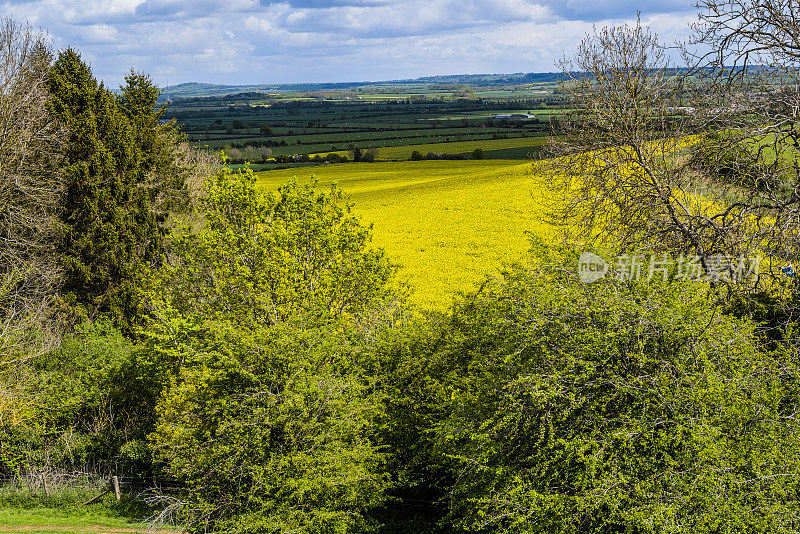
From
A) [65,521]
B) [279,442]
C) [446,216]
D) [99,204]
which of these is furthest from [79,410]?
[446,216]

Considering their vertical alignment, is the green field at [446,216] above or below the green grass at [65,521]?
above

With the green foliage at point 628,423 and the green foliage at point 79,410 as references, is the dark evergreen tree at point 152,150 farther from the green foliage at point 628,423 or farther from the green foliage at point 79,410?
the green foliage at point 628,423

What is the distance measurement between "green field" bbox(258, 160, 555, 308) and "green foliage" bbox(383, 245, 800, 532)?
10.4 metres

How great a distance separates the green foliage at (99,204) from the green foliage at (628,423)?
71.2 feet

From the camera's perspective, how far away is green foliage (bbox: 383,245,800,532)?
32.2 feet

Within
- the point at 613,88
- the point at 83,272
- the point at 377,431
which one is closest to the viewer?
the point at 377,431

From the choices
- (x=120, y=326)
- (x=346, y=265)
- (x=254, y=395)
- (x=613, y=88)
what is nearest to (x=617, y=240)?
(x=613, y=88)

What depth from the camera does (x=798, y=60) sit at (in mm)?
10117

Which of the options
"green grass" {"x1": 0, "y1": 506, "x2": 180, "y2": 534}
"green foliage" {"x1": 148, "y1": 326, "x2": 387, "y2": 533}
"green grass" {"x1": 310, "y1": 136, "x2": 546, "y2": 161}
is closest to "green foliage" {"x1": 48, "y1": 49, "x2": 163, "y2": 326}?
"green grass" {"x1": 0, "y1": 506, "x2": 180, "y2": 534}

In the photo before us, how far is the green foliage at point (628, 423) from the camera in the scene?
9812 millimetres

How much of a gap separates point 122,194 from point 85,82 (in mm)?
6537

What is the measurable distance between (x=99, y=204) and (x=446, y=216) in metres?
25.4

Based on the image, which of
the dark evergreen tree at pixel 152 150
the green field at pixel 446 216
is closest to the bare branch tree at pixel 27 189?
the dark evergreen tree at pixel 152 150

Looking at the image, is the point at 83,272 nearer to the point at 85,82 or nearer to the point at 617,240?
the point at 85,82
